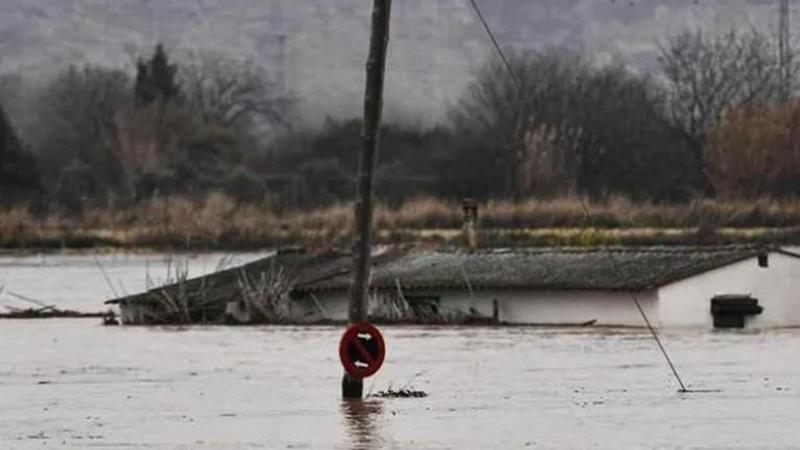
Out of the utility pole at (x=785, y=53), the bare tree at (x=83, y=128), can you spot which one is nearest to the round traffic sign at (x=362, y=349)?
the bare tree at (x=83, y=128)

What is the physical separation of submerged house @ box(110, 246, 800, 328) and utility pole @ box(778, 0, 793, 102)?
165 ft

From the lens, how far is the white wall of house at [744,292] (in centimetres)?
3653

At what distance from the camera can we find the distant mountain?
9300cm

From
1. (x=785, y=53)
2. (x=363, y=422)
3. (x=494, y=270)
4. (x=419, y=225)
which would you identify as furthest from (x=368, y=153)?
(x=785, y=53)

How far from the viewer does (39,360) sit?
31328mm

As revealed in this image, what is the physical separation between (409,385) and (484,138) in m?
55.7

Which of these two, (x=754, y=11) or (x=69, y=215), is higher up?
(x=754, y=11)

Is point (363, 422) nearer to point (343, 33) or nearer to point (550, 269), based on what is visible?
point (550, 269)

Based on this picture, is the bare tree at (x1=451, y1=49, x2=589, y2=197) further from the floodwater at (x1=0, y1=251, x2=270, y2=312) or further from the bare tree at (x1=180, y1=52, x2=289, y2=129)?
the floodwater at (x1=0, y1=251, x2=270, y2=312)

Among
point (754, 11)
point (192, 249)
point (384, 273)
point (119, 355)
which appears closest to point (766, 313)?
point (384, 273)

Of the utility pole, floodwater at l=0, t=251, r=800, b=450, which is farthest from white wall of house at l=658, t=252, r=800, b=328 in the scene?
the utility pole

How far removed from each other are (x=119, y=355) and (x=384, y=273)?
8599 mm

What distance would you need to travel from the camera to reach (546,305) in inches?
1499

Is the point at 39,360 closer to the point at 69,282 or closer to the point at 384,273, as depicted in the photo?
the point at 384,273
